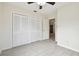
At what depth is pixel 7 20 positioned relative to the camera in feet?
12.5

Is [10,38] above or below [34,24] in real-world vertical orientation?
below

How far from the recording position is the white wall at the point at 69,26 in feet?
11.8

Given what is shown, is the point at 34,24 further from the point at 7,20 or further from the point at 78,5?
the point at 78,5

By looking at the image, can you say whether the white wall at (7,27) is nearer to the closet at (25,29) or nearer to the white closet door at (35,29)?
the closet at (25,29)

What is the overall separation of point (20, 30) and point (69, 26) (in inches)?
108

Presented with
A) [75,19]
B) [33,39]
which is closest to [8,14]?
[33,39]

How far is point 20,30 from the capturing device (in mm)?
4594

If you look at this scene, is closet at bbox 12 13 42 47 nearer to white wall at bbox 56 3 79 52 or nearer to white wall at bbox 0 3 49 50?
white wall at bbox 0 3 49 50

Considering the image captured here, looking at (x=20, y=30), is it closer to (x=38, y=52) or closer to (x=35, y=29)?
(x=35, y=29)

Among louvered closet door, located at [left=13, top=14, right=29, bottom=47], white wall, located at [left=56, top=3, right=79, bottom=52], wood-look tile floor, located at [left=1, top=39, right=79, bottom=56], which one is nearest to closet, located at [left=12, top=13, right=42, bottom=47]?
louvered closet door, located at [left=13, top=14, right=29, bottom=47]

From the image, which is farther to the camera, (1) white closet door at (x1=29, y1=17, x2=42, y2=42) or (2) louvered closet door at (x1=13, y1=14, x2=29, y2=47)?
(1) white closet door at (x1=29, y1=17, x2=42, y2=42)

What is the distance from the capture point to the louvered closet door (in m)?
4.28

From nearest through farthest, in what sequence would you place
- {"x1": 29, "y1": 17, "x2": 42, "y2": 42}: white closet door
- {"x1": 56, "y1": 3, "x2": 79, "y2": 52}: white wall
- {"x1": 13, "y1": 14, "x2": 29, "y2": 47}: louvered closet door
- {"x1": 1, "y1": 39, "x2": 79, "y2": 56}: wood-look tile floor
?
1. {"x1": 1, "y1": 39, "x2": 79, "y2": 56}: wood-look tile floor
2. {"x1": 56, "y1": 3, "x2": 79, "y2": 52}: white wall
3. {"x1": 13, "y1": 14, "x2": 29, "y2": 47}: louvered closet door
4. {"x1": 29, "y1": 17, "x2": 42, "y2": 42}: white closet door

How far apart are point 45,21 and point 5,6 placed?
3.75 metres
